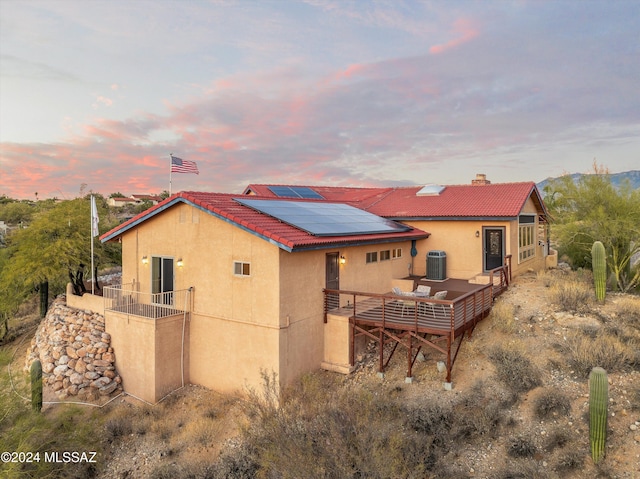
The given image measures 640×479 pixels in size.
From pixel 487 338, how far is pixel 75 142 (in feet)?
89.6

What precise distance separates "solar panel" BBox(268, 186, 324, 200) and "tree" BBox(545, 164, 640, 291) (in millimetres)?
13594

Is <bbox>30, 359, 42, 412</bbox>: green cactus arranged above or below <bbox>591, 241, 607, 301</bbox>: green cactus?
below

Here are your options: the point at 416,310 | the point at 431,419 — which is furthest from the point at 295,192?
the point at 431,419

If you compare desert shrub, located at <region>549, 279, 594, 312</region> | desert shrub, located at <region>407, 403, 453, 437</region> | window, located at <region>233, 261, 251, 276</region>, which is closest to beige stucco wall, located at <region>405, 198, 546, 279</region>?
desert shrub, located at <region>549, 279, 594, 312</region>

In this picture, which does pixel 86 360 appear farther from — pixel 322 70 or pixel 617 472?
pixel 322 70

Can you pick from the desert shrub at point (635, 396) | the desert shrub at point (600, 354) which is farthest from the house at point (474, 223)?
the desert shrub at point (635, 396)

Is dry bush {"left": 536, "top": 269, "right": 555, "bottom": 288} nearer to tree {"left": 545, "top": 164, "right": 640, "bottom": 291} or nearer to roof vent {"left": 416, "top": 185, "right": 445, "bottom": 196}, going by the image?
tree {"left": 545, "top": 164, "right": 640, "bottom": 291}

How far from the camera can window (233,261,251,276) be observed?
1177 cm

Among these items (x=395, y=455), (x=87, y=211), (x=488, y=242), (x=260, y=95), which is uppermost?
(x=260, y=95)

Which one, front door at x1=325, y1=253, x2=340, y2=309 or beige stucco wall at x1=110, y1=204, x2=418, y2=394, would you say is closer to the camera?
beige stucco wall at x1=110, y1=204, x2=418, y2=394

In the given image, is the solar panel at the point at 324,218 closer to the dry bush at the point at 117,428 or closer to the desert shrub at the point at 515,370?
the desert shrub at the point at 515,370

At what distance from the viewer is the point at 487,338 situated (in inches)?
482

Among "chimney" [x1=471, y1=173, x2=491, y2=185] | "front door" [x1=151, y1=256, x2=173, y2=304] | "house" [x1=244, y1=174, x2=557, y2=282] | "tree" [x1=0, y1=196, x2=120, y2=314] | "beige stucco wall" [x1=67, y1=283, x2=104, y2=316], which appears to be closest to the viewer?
"front door" [x1=151, y1=256, x2=173, y2=304]

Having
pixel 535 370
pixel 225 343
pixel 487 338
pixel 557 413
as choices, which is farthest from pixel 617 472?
pixel 225 343
